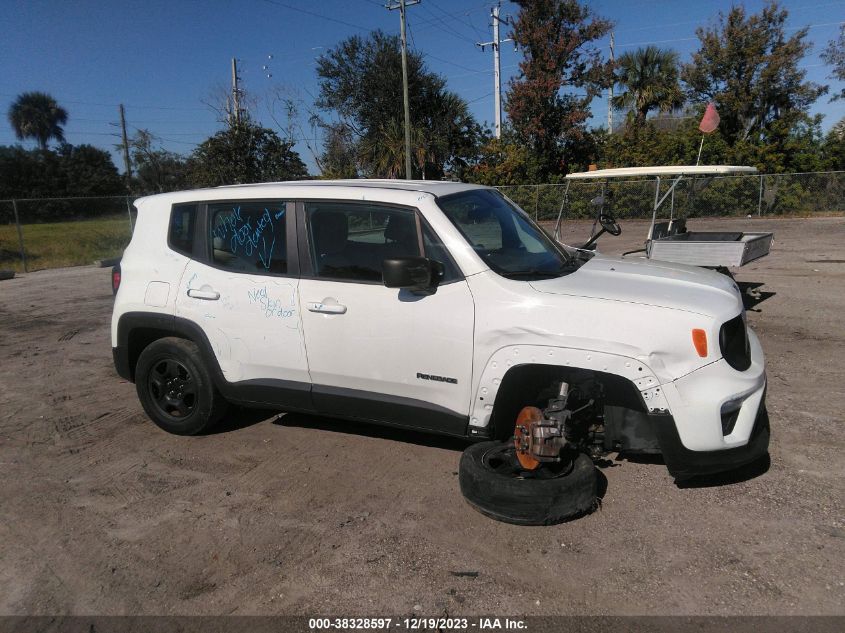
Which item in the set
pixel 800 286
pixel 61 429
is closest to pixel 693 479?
pixel 61 429

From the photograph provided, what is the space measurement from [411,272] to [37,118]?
7716 cm

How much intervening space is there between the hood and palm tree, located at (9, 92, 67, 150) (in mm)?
75742

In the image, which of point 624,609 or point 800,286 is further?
point 800,286

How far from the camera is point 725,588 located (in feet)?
9.67

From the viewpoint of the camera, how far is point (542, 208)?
29.1m

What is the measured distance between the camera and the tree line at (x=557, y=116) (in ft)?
90.6

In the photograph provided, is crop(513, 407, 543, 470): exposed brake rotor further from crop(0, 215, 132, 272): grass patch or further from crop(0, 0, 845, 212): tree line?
crop(0, 0, 845, 212): tree line

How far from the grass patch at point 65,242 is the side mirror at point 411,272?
693 inches

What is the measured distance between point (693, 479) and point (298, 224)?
2.97m

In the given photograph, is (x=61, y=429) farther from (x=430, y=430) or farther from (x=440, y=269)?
(x=440, y=269)

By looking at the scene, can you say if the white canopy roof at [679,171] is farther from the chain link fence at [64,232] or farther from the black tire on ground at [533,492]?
the chain link fence at [64,232]

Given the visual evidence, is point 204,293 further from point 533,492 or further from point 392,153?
point 392,153

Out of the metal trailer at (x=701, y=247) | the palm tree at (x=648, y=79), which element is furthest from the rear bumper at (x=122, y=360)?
the palm tree at (x=648, y=79)

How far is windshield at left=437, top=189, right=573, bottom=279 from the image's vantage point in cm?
391
